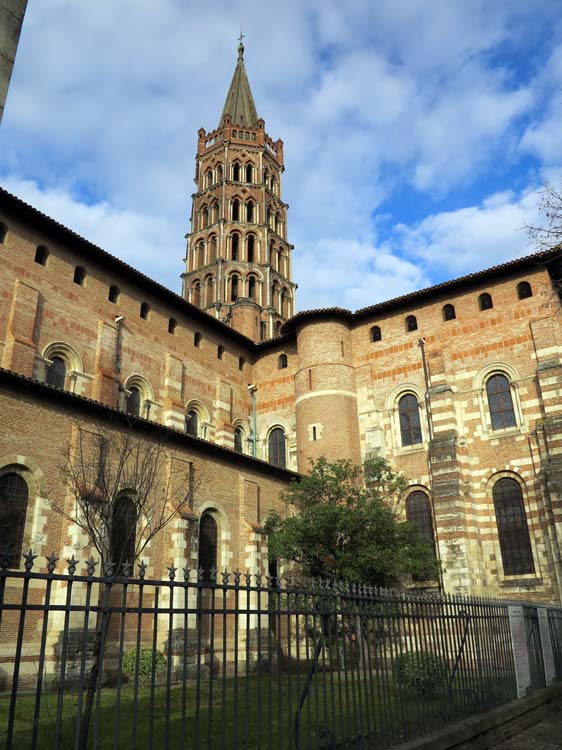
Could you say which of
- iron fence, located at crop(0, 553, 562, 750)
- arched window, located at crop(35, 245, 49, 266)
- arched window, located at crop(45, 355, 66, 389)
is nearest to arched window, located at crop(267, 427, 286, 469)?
arched window, located at crop(45, 355, 66, 389)

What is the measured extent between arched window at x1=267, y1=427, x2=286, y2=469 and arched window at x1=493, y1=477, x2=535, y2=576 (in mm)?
10078

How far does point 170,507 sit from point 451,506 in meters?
10.6

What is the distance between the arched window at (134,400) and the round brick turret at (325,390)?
7499mm

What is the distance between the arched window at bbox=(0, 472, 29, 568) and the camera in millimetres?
15102

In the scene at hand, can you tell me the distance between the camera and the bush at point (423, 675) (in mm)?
7928

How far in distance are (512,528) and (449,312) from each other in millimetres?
9313

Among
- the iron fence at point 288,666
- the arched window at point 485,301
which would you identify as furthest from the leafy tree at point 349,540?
the arched window at point 485,301

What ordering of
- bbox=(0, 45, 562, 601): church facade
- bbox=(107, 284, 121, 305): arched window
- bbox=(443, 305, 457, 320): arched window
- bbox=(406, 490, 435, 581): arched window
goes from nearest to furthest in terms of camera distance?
bbox=(0, 45, 562, 601): church facade → bbox=(107, 284, 121, 305): arched window → bbox=(406, 490, 435, 581): arched window → bbox=(443, 305, 457, 320): arched window

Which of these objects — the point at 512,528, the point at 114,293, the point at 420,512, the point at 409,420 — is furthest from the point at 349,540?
the point at 114,293

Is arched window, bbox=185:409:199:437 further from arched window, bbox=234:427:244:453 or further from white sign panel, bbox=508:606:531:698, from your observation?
white sign panel, bbox=508:606:531:698

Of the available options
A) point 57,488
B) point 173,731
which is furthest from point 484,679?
point 57,488

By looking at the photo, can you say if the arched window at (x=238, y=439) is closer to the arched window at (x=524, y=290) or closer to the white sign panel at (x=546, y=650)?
the arched window at (x=524, y=290)

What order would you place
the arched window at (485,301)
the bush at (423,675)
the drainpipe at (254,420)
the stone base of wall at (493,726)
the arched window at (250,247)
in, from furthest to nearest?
the arched window at (250,247), the drainpipe at (254,420), the arched window at (485,301), the bush at (423,675), the stone base of wall at (493,726)

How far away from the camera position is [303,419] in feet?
92.2
